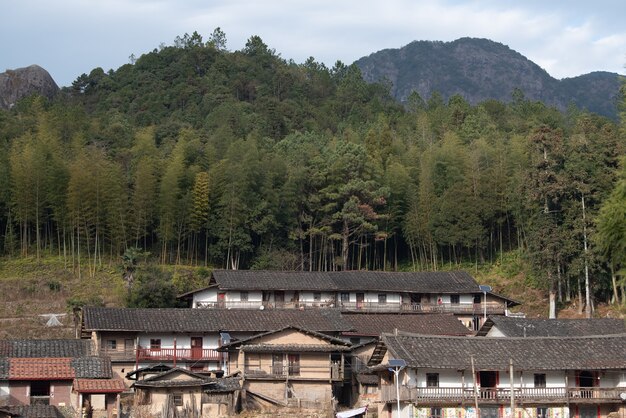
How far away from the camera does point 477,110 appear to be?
79812 mm

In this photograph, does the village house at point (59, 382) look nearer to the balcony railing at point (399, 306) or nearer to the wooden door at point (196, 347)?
the wooden door at point (196, 347)

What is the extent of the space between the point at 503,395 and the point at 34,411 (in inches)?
586

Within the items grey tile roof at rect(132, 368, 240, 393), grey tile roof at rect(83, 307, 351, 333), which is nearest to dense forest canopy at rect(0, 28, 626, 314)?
grey tile roof at rect(83, 307, 351, 333)

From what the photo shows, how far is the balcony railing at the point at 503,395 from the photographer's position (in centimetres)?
3209

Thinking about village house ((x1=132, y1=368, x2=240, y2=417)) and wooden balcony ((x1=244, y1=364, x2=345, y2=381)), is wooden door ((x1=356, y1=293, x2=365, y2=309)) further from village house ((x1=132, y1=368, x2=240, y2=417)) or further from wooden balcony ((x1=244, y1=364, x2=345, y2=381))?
village house ((x1=132, y1=368, x2=240, y2=417))

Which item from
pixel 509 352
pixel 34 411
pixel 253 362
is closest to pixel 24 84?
pixel 253 362

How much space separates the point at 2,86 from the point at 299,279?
54.4 metres

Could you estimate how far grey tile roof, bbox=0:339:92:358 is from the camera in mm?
36250

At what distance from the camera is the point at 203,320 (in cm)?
4081

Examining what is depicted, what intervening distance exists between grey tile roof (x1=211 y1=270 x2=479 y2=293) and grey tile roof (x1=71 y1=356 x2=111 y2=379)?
11.4 meters

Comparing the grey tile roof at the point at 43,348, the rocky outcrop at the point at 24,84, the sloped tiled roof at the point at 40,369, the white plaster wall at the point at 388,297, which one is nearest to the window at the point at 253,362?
the grey tile roof at the point at 43,348

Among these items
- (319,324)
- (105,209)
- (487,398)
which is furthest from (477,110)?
(487,398)

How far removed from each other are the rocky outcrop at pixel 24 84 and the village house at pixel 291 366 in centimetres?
6093

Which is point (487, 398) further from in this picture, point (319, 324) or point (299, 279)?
point (299, 279)
